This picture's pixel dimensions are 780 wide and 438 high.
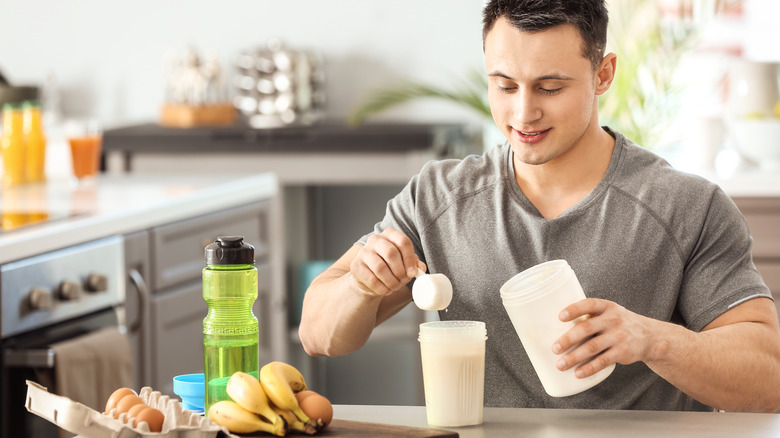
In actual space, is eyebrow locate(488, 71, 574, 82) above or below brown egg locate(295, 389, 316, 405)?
above

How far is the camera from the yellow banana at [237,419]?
1129 mm

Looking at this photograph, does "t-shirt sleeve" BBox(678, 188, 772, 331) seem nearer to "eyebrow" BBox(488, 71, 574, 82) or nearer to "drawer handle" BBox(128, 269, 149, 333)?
"eyebrow" BBox(488, 71, 574, 82)

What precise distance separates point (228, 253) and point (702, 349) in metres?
0.62

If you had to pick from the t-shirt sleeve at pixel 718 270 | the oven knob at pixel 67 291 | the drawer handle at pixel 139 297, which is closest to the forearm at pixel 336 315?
the t-shirt sleeve at pixel 718 270

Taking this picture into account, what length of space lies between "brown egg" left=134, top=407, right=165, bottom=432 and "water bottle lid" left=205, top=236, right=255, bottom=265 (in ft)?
0.62

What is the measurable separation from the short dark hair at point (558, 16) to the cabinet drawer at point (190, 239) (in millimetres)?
1477

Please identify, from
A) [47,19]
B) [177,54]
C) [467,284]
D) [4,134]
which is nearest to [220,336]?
[467,284]

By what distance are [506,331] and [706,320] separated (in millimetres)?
290

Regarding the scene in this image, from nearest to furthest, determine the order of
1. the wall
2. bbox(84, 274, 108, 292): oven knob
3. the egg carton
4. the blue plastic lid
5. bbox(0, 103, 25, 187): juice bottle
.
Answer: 1. the egg carton
2. the blue plastic lid
3. bbox(84, 274, 108, 292): oven knob
4. bbox(0, 103, 25, 187): juice bottle
5. the wall

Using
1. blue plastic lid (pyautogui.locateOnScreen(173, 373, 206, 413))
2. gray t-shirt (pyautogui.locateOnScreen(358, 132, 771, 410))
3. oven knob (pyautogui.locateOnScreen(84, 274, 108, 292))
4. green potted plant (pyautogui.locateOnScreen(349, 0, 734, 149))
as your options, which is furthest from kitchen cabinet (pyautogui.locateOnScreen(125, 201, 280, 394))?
blue plastic lid (pyautogui.locateOnScreen(173, 373, 206, 413))

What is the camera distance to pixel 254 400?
44.4 inches

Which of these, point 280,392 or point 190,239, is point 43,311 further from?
point 280,392

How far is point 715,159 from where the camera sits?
312 centimetres

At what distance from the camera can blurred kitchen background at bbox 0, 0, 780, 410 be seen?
10.9ft
